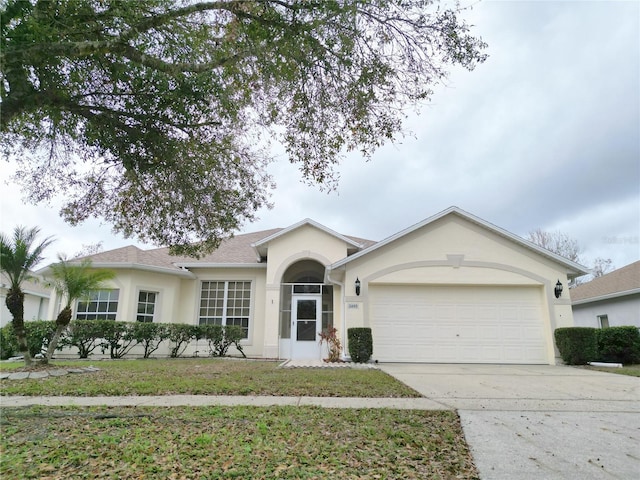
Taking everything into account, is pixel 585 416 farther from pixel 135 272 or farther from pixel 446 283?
pixel 135 272

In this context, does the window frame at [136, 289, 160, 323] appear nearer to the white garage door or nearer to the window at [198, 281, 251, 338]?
the window at [198, 281, 251, 338]

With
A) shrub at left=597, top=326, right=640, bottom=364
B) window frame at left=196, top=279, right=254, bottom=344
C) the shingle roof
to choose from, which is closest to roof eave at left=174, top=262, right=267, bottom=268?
the shingle roof

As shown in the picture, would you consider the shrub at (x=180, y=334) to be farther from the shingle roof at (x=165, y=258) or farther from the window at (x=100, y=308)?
the shingle roof at (x=165, y=258)

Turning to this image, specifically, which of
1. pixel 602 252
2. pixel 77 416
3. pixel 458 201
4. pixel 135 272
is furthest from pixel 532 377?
pixel 602 252

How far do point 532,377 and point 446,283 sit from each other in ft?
14.4

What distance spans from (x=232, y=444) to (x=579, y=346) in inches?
468

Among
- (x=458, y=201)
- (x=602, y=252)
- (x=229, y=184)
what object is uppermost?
(x=602, y=252)

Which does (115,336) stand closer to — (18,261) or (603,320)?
(18,261)

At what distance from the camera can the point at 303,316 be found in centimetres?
1508

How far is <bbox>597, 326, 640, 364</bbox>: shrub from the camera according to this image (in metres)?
12.8

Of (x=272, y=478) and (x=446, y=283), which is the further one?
(x=446, y=283)

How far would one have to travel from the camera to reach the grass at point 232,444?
10.4ft

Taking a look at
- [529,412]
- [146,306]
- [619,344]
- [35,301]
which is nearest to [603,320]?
[619,344]

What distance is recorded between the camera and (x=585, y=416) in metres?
4.89
